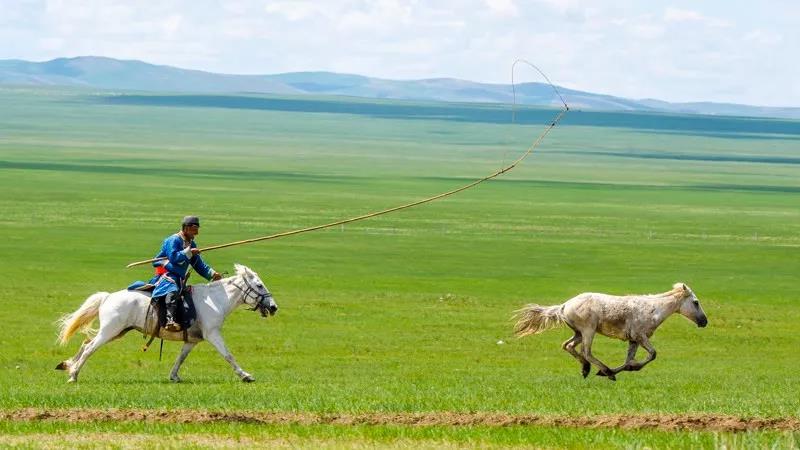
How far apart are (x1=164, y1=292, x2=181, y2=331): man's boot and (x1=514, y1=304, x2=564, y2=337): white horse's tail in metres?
4.73

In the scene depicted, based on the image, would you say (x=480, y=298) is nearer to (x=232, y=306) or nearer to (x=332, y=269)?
(x=332, y=269)

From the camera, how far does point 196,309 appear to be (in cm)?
2038

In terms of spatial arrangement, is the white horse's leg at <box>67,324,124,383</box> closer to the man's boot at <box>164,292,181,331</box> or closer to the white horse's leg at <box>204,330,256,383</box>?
the man's boot at <box>164,292,181,331</box>

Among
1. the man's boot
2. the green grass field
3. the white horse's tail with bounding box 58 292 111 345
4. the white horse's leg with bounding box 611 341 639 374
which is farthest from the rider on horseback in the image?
the white horse's leg with bounding box 611 341 639 374

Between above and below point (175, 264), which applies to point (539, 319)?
below

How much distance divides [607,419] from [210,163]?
10611cm

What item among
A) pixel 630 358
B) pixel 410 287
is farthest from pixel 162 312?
pixel 410 287

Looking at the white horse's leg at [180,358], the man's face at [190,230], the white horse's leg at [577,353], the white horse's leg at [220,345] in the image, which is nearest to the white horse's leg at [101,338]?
the white horse's leg at [180,358]

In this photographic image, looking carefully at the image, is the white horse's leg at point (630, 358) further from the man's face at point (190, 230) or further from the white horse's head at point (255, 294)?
the man's face at point (190, 230)

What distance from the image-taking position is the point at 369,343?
102 feet

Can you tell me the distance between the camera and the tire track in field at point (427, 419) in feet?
52.0

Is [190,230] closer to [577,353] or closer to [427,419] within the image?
[427,419]

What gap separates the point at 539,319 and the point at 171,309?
16.7 ft

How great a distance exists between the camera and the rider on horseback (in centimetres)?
1969
